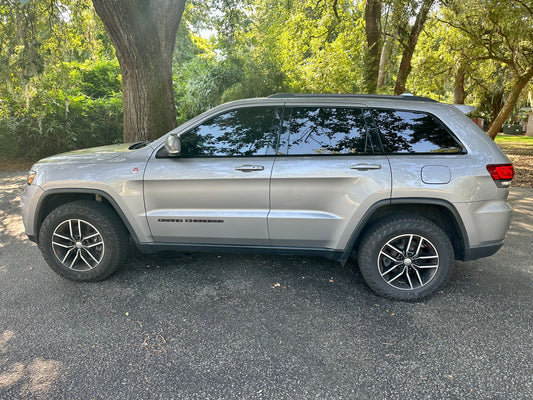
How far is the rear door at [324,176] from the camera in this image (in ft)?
9.80

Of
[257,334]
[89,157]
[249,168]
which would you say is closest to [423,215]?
[249,168]

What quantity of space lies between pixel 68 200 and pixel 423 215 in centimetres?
343

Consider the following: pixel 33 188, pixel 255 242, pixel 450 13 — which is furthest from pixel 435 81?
pixel 33 188

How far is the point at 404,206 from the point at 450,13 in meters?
9.67

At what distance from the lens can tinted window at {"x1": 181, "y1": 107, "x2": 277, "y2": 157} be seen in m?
3.21

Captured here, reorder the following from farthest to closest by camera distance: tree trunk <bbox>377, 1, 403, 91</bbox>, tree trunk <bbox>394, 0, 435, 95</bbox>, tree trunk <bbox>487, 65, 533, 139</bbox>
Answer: tree trunk <bbox>487, 65, 533, 139</bbox> → tree trunk <bbox>394, 0, 435, 95</bbox> → tree trunk <bbox>377, 1, 403, 91</bbox>

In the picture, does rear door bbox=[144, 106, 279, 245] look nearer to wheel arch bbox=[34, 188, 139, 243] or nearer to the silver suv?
the silver suv

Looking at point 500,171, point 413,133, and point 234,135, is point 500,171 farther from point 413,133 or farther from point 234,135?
point 234,135

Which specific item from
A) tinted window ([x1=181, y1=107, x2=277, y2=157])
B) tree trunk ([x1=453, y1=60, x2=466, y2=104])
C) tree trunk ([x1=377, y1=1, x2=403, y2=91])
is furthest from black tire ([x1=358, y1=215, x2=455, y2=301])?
tree trunk ([x1=453, y1=60, x2=466, y2=104])

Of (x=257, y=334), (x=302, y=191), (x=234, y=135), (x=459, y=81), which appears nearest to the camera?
(x=257, y=334)

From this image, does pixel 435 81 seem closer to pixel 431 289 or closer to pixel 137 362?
pixel 431 289

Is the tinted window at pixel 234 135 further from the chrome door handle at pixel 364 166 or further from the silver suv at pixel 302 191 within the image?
the chrome door handle at pixel 364 166

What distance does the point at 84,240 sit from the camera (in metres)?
3.39

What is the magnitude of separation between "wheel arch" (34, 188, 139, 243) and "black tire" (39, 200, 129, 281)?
0.08 metres
